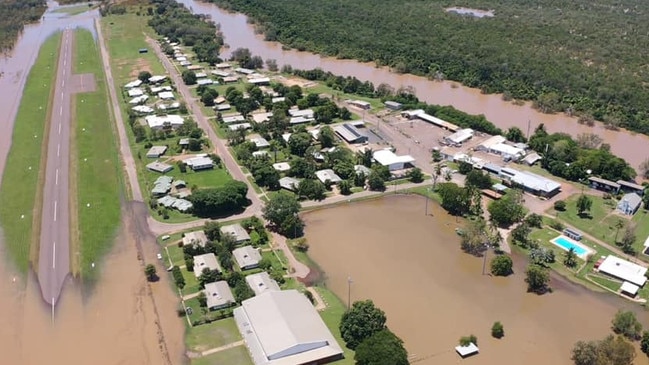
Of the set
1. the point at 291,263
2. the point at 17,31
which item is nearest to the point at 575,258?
the point at 291,263

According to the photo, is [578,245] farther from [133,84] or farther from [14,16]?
[14,16]

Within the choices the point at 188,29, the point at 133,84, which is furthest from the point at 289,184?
the point at 188,29

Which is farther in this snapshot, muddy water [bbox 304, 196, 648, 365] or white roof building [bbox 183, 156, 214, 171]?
white roof building [bbox 183, 156, 214, 171]

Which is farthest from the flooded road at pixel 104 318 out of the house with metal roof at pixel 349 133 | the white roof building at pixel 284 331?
the house with metal roof at pixel 349 133

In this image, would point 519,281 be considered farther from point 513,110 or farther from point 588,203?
point 513,110

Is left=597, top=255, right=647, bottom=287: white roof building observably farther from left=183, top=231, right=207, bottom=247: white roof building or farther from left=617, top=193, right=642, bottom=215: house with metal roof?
left=183, top=231, right=207, bottom=247: white roof building

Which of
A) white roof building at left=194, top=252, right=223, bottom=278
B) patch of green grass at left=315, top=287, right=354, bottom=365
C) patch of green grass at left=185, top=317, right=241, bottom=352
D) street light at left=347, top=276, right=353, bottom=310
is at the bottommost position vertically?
street light at left=347, top=276, right=353, bottom=310

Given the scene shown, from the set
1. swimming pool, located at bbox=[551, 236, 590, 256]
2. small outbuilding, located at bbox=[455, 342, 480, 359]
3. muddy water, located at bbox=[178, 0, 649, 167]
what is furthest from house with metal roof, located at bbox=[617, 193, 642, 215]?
small outbuilding, located at bbox=[455, 342, 480, 359]

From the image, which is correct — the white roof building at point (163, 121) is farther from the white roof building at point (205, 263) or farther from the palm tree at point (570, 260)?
the palm tree at point (570, 260)

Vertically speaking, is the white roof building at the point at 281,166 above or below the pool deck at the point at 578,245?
above
